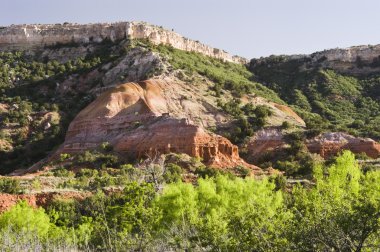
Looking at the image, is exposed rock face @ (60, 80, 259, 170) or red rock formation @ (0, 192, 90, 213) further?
exposed rock face @ (60, 80, 259, 170)

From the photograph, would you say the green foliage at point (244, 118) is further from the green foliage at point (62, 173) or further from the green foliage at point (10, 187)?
the green foliage at point (10, 187)

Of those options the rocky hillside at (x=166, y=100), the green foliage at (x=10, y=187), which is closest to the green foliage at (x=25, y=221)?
the green foliage at (x=10, y=187)

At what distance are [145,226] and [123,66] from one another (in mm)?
62969

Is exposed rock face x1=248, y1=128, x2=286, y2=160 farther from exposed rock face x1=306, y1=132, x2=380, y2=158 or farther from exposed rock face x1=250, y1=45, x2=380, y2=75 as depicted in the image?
exposed rock face x1=250, y1=45, x2=380, y2=75

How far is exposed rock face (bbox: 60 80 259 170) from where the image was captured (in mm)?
56438

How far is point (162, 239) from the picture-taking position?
26797 mm

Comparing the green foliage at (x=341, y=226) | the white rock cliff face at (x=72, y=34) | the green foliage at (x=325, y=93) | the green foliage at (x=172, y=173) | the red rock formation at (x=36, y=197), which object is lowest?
the red rock formation at (x=36, y=197)

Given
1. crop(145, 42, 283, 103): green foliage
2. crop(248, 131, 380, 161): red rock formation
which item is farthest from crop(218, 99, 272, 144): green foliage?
crop(145, 42, 283, 103): green foliage

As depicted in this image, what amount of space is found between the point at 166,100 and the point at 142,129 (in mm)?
8538

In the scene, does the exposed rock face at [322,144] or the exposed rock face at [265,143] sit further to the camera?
the exposed rock face at [265,143]

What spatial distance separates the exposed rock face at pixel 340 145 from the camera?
56438 millimetres

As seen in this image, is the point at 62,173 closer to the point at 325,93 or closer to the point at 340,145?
the point at 340,145

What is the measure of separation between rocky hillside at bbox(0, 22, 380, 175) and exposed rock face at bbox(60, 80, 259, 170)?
0.49 ft

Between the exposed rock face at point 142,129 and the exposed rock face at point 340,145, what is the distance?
9.23 metres
